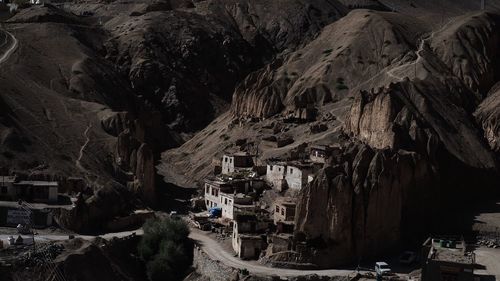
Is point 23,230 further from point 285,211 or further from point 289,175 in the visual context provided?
point 289,175

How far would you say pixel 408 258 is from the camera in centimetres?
7456

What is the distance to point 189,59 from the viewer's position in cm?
14812

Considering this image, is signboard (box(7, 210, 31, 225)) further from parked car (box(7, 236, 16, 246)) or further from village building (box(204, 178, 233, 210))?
village building (box(204, 178, 233, 210))

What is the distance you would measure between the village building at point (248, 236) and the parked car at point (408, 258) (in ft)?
33.4

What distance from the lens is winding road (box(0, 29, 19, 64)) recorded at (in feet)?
391

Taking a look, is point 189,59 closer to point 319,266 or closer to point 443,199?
point 443,199

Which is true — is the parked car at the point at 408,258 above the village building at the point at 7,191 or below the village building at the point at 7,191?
below

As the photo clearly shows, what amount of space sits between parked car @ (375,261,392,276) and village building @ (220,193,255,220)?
1284cm

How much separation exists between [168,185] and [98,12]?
243 feet

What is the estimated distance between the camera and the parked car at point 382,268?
2768 inches

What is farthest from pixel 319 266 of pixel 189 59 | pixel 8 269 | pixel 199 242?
pixel 189 59

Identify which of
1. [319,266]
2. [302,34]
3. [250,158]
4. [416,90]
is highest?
[302,34]

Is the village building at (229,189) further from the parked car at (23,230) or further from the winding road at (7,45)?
the winding road at (7,45)

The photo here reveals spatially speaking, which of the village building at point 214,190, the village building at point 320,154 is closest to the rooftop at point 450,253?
the village building at point 320,154
